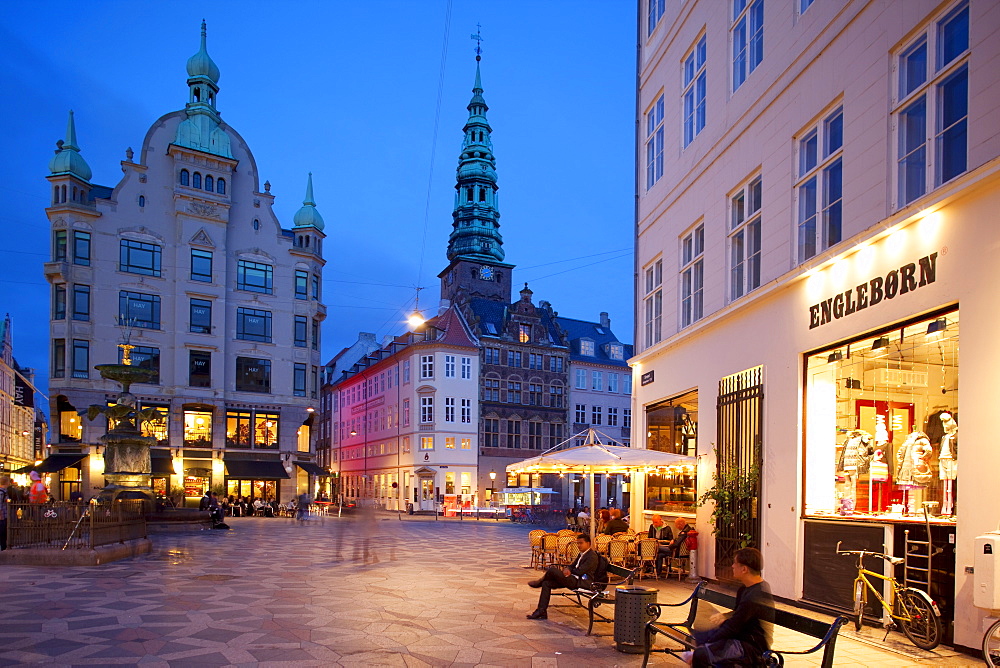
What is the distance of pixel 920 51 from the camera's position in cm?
1105

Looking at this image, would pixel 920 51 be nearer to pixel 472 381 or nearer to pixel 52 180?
pixel 52 180

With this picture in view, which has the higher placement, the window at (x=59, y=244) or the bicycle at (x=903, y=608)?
the window at (x=59, y=244)

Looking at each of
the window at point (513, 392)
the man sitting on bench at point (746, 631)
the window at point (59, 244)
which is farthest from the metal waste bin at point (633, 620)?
the window at point (513, 392)

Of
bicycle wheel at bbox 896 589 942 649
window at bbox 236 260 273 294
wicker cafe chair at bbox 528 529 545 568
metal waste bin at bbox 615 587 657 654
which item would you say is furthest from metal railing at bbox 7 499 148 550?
window at bbox 236 260 273 294

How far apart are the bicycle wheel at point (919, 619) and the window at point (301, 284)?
46.0m

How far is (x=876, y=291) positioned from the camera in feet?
37.2

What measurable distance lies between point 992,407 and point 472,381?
180 ft

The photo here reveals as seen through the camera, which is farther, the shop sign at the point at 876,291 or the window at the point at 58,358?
the window at the point at 58,358

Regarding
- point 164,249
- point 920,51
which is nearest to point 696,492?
point 920,51

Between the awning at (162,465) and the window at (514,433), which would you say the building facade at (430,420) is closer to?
the window at (514,433)

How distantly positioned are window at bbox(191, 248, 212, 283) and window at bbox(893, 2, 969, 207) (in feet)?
144

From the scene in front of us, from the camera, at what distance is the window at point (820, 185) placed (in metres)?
13.0

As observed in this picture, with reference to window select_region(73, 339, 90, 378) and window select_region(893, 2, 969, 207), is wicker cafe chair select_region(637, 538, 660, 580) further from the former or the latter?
window select_region(73, 339, 90, 378)

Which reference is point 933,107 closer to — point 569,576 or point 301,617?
point 569,576
